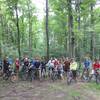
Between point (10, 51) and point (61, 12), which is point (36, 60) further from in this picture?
point (10, 51)

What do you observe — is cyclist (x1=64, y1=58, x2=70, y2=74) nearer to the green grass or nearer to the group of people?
the group of people

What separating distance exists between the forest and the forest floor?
649 cm

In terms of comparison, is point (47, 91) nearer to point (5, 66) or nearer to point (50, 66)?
point (50, 66)

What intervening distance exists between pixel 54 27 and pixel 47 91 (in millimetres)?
30962

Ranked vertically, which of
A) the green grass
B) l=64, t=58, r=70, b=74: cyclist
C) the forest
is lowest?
the green grass

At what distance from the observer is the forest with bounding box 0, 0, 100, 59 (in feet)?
92.3

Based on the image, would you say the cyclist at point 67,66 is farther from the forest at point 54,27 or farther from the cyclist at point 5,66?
the cyclist at point 5,66

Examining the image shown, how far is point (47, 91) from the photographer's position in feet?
64.5

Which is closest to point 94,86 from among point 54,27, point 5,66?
point 5,66

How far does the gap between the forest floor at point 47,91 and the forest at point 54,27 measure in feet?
21.3

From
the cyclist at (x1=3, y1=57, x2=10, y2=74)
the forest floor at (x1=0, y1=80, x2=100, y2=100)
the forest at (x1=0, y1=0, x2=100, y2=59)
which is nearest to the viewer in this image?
the forest floor at (x1=0, y1=80, x2=100, y2=100)

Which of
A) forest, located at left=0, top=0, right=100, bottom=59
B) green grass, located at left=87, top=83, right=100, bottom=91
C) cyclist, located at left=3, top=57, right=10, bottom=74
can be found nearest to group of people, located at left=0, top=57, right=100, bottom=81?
cyclist, located at left=3, top=57, right=10, bottom=74

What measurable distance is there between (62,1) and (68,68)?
6.81m

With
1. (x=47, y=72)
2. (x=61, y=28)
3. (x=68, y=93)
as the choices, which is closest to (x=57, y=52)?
(x=61, y=28)
